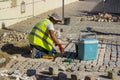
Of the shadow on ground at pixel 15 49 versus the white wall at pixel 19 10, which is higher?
the white wall at pixel 19 10

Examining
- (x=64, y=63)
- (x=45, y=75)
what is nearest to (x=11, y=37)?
(x=64, y=63)

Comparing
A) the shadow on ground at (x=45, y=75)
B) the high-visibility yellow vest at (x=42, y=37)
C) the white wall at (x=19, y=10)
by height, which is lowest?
the shadow on ground at (x=45, y=75)

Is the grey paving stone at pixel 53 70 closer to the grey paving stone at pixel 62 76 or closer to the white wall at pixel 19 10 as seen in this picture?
the grey paving stone at pixel 62 76

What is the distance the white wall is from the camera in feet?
57.4

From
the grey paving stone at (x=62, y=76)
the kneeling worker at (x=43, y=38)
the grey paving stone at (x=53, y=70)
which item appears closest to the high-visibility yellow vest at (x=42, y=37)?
the kneeling worker at (x=43, y=38)

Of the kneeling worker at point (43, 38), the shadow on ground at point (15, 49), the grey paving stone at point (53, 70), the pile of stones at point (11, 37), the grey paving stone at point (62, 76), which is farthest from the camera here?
the pile of stones at point (11, 37)

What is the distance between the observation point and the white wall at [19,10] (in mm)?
17483

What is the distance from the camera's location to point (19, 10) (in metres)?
19.3

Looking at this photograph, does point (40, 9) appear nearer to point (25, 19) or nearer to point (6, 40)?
point (25, 19)

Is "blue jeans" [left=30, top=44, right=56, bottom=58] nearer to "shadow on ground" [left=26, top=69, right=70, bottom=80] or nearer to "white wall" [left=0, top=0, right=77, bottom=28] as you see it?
"shadow on ground" [left=26, top=69, right=70, bottom=80]

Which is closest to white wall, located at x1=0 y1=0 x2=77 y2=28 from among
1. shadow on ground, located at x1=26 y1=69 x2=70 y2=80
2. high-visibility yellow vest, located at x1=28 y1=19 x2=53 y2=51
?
high-visibility yellow vest, located at x1=28 y1=19 x2=53 y2=51

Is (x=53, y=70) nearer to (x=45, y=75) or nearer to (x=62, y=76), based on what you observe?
(x=45, y=75)

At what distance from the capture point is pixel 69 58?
1143 centimetres

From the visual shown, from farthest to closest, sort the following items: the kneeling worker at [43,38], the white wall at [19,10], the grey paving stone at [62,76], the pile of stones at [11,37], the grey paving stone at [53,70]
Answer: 1. the white wall at [19,10]
2. the pile of stones at [11,37]
3. the kneeling worker at [43,38]
4. the grey paving stone at [53,70]
5. the grey paving stone at [62,76]
